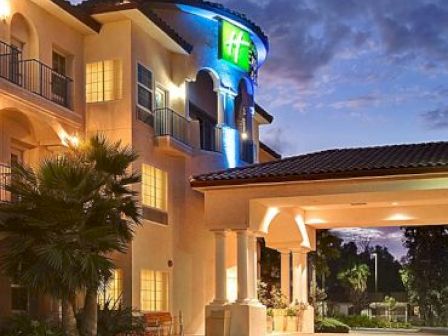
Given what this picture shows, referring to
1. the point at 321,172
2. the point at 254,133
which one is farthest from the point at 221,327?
the point at 254,133

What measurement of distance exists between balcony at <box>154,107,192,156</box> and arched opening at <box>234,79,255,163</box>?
14.0ft

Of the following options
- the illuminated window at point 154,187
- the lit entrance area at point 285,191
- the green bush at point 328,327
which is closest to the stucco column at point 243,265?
the lit entrance area at point 285,191

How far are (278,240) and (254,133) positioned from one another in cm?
784

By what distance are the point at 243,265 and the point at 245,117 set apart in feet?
36.1

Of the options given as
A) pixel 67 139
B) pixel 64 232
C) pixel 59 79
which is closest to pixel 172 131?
pixel 59 79

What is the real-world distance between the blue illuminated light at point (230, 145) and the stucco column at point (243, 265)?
7.14 meters

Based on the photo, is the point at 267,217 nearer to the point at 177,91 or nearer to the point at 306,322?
the point at 177,91

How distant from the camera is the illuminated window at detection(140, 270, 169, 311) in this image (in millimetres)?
25914

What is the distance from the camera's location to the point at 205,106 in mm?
33000

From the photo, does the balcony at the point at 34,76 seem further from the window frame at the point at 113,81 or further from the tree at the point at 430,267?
the tree at the point at 430,267

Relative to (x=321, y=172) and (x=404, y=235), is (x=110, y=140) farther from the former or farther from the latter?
(x=404, y=235)

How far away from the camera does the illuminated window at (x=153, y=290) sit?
25914 millimetres

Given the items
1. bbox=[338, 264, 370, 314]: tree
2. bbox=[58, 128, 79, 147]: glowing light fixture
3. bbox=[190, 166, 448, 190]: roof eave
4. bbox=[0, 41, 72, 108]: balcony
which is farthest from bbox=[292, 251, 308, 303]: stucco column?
bbox=[338, 264, 370, 314]: tree

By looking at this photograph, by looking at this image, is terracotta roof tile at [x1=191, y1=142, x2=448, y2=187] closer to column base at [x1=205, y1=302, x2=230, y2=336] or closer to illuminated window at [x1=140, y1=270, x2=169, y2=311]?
column base at [x1=205, y1=302, x2=230, y2=336]
